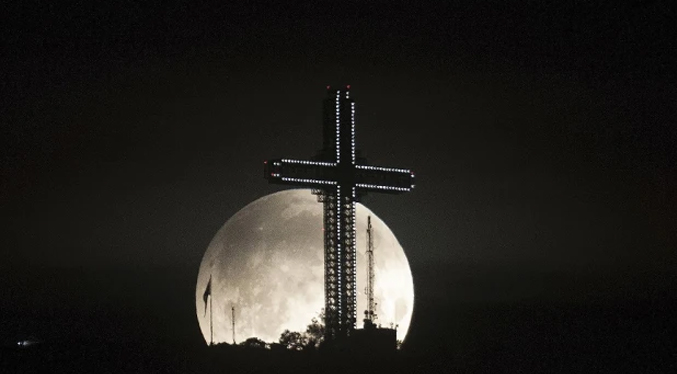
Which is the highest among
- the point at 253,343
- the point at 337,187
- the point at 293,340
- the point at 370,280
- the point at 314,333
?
the point at 337,187

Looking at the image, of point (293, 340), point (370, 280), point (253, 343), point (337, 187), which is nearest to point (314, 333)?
point (293, 340)

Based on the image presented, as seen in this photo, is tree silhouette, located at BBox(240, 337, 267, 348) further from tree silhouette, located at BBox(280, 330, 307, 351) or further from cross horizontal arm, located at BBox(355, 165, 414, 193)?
cross horizontal arm, located at BBox(355, 165, 414, 193)

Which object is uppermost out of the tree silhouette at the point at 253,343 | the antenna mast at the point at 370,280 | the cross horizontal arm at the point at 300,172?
the cross horizontal arm at the point at 300,172

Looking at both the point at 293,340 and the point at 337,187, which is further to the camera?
the point at 293,340

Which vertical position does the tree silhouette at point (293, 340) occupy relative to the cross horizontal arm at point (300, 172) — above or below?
below

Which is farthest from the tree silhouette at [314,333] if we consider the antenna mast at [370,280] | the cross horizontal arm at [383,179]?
the cross horizontal arm at [383,179]

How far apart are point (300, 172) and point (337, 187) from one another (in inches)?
115

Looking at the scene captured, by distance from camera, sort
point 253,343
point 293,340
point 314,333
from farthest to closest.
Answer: point 293,340, point 314,333, point 253,343

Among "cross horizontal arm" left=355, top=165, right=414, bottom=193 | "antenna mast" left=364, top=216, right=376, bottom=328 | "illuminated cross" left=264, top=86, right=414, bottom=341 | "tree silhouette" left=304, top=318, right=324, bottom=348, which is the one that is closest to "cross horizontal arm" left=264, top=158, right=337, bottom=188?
"illuminated cross" left=264, top=86, right=414, bottom=341

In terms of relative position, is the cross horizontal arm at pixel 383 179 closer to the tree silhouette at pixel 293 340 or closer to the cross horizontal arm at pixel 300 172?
the cross horizontal arm at pixel 300 172

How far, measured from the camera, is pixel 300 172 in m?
91.2

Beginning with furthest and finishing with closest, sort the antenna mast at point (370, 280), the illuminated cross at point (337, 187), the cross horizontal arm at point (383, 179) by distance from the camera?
the antenna mast at point (370, 280) < the cross horizontal arm at point (383, 179) < the illuminated cross at point (337, 187)

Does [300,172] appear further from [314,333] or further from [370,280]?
[314,333]

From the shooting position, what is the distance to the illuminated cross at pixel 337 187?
299 feet
